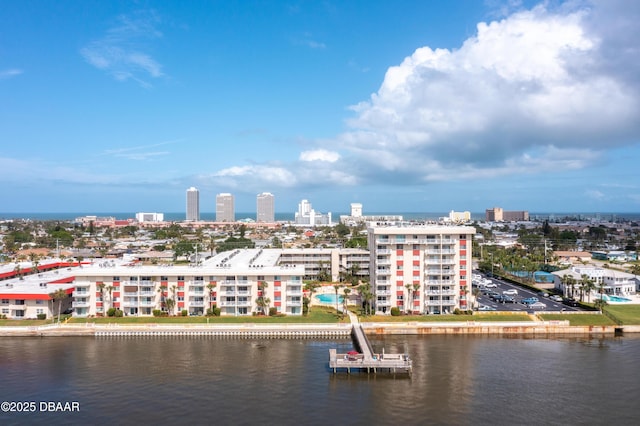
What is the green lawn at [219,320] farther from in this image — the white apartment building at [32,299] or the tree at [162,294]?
the white apartment building at [32,299]

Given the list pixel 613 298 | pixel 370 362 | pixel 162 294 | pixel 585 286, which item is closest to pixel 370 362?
pixel 370 362

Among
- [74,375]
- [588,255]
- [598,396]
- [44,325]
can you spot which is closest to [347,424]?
[598,396]

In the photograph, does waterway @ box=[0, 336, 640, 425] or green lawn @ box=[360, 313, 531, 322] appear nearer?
waterway @ box=[0, 336, 640, 425]

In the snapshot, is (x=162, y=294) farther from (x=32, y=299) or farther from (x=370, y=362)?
(x=370, y=362)

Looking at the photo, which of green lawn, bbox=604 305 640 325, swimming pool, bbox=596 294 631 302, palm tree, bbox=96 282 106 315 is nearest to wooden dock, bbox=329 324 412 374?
palm tree, bbox=96 282 106 315

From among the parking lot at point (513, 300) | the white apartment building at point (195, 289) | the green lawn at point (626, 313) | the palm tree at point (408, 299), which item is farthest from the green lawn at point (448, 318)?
the green lawn at point (626, 313)

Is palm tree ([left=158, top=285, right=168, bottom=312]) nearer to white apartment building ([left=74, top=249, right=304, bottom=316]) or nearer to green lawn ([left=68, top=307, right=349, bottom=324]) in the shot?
white apartment building ([left=74, top=249, right=304, bottom=316])
